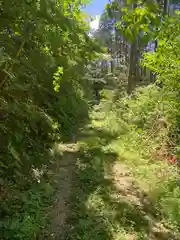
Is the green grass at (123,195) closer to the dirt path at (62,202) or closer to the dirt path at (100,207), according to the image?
the dirt path at (100,207)

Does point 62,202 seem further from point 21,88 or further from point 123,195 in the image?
point 21,88

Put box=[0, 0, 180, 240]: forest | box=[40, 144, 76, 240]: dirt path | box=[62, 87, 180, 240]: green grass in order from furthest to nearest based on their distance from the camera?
box=[62, 87, 180, 240]: green grass, box=[40, 144, 76, 240]: dirt path, box=[0, 0, 180, 240]: forest

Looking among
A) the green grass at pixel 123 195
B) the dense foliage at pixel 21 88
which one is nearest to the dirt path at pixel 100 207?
the green grass at pixel 123 195

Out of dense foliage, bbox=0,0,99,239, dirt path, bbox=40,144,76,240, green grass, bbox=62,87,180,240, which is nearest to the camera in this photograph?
dense foliage, bbox=0,0,99,239

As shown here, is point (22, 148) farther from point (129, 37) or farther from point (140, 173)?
point (129, 37)

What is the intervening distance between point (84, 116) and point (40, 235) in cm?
943

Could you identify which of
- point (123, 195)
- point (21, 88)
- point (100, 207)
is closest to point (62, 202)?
point (100, 207)

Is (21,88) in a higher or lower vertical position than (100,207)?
higher

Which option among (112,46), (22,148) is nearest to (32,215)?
(22,148)

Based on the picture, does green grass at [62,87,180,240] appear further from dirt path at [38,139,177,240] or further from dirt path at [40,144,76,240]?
dirt path at [40,144,76,240]

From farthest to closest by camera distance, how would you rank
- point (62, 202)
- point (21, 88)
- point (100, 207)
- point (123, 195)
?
1. point (123, 195)
2. point (62, 202)
3. point (100, 207)
4. point (21, 88)

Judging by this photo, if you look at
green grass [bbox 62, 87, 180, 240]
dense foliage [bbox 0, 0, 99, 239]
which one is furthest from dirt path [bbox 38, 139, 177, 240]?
dense foliage [bbox 0, 0, 99, 239]

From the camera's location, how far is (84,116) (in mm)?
14164

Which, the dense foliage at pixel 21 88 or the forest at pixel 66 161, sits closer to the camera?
the dense foliage at pixel 21 88
